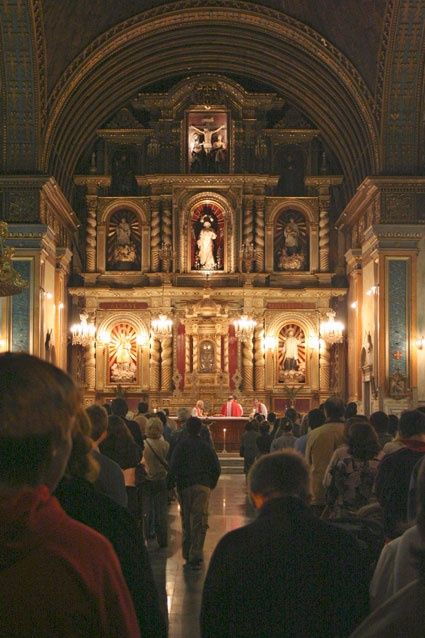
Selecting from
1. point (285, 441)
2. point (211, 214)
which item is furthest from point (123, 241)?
point (285, 441)

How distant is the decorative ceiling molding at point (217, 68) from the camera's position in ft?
100

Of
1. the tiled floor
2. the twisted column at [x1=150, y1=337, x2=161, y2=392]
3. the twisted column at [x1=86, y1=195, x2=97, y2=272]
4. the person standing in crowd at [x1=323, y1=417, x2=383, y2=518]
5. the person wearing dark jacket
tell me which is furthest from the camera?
the twisted column at [x1=86, y1=195, x2=97, y2=272]

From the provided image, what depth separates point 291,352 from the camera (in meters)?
35.2

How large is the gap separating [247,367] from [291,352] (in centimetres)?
155

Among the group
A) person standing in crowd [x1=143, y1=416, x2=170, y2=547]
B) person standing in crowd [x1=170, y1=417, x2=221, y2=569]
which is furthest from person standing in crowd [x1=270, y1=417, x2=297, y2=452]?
person standing in crowd [x1=170, y1=417, x2=221, y2=569]

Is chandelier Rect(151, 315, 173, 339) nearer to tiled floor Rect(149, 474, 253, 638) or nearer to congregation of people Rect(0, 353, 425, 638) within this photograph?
tiled floor Rect(149, 474, 253, 638)

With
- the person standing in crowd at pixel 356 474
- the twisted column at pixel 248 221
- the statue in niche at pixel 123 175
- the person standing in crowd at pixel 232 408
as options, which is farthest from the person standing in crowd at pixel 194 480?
the statue in niche at pixel 123 175

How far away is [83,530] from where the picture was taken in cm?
Answer: 250

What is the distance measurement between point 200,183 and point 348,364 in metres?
7.56

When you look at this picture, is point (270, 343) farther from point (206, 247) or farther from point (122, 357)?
point (122, 357)

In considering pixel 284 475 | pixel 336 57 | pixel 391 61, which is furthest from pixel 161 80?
pixel 284 475

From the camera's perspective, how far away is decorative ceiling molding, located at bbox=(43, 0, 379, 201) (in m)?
30.6

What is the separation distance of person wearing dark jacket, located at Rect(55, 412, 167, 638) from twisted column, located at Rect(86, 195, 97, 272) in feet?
104

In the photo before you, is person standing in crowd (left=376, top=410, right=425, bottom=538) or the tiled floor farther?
the tiled floor
